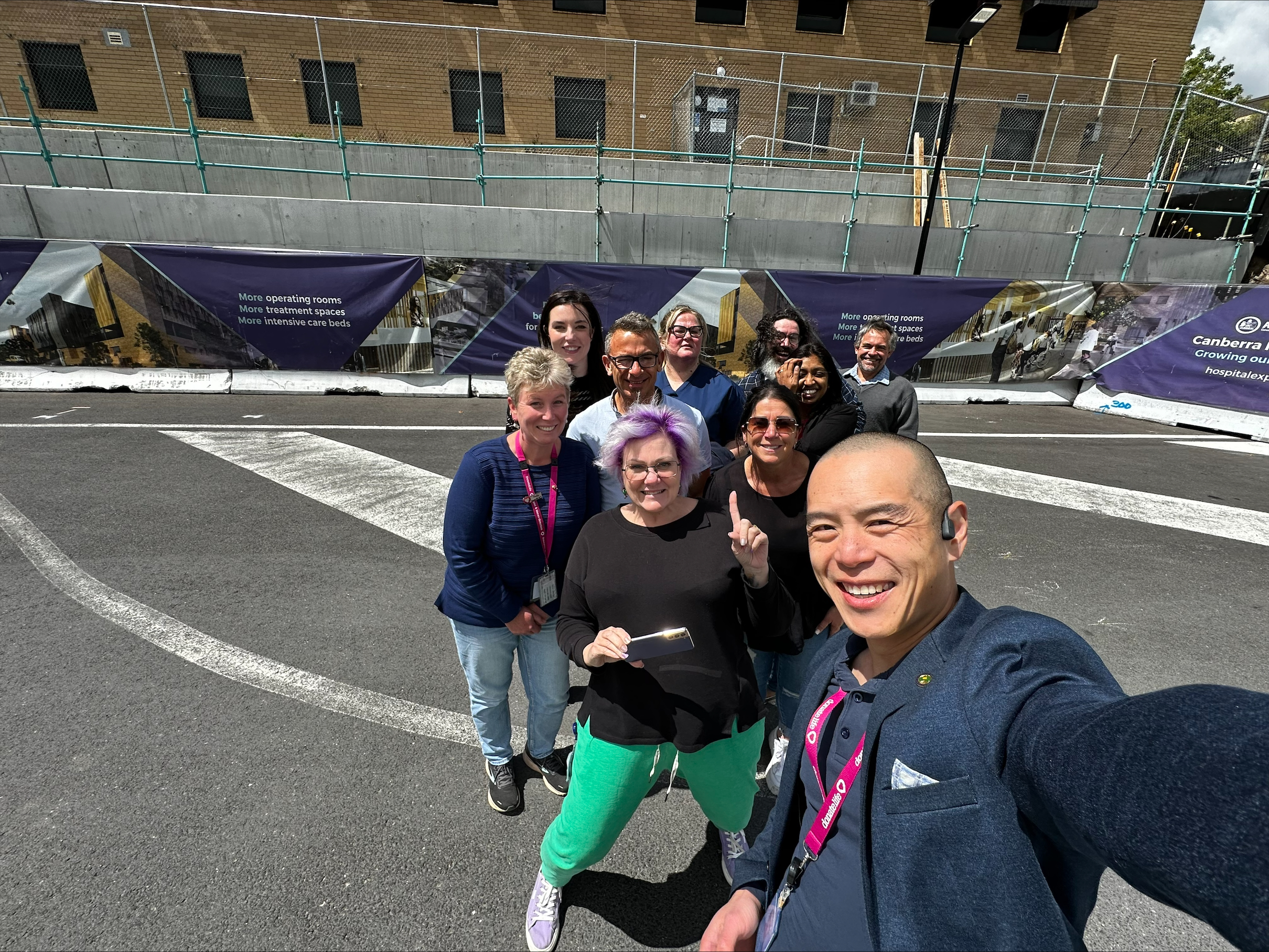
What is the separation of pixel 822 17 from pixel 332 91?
654 inches

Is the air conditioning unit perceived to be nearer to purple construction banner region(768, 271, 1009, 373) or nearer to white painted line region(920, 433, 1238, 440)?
purple construction banner region(768, 271, 1009, 373)

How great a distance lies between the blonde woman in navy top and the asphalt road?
0.50 metres

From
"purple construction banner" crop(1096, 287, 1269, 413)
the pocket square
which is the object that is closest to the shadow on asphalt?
the pocket square

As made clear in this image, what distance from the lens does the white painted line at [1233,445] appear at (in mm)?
8109

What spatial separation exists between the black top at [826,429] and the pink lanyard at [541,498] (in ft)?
4.00

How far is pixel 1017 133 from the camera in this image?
17031 millimetres

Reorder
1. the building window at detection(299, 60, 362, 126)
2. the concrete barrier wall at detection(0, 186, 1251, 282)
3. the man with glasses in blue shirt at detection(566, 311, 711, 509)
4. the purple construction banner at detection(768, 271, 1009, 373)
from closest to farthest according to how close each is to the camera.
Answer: the man with glasses in blue shirt at detection(566, 311, 711, 509) < the purple construction banner at detection(768, 271, 1009, 373) < the concrete barrier wall at detection(0, 186, 1251, 282) < the building window at detection(299, 60, 362, 126)

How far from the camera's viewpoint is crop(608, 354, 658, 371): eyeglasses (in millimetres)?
2828

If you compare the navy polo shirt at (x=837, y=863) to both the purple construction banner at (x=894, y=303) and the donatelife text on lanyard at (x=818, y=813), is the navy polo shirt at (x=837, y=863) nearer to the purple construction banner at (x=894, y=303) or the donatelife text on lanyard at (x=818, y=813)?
the donatelife text on lanyard at (x=818, y=813)

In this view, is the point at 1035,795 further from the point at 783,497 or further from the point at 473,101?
the point at 473,101

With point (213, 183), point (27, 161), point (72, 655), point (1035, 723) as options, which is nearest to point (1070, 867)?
point (1035, 723)

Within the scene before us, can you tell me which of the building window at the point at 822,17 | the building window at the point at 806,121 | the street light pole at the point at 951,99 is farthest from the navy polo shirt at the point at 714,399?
the building window at the point at 822,17

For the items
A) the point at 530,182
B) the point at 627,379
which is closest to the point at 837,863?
the point at 627,379

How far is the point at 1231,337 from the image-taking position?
910 cm
